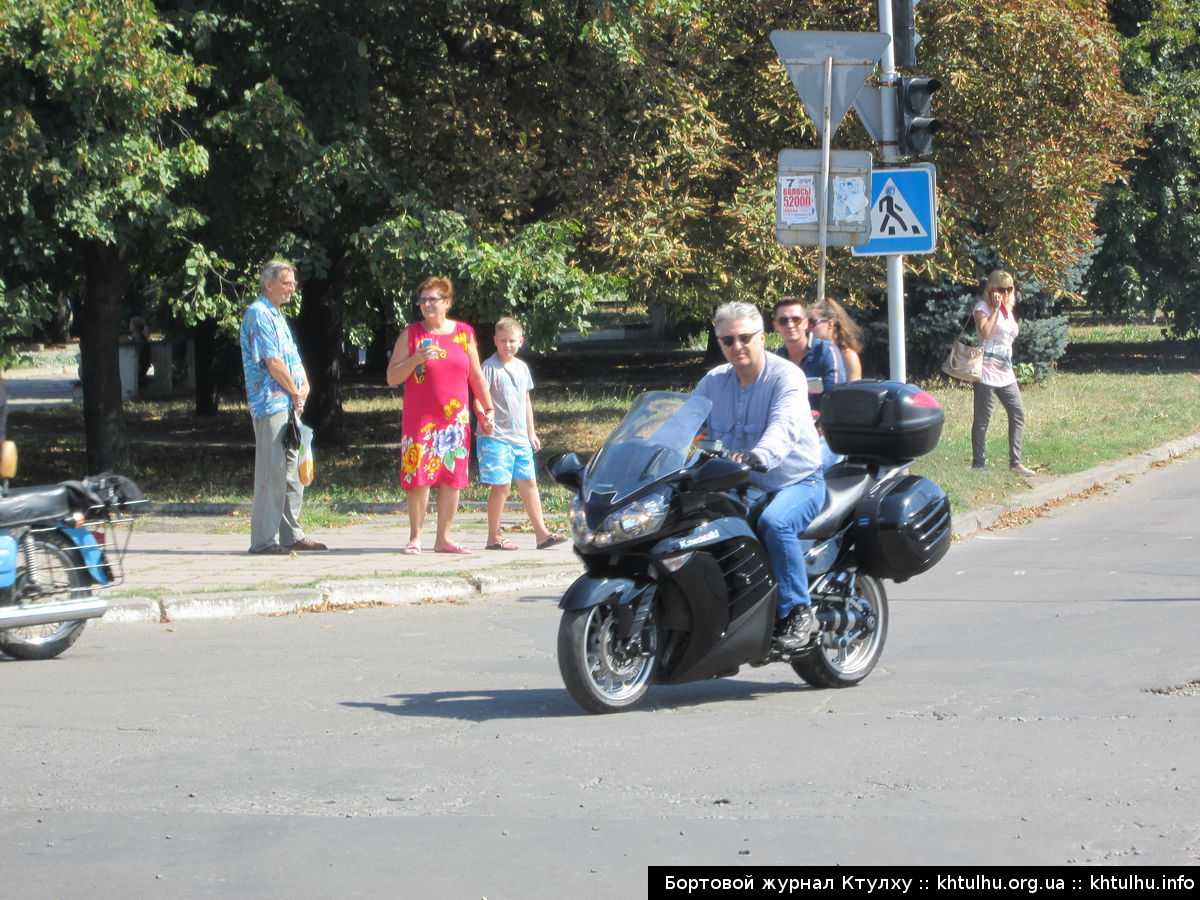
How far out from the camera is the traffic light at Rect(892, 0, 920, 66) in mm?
12773

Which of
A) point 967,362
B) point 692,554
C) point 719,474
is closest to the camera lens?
point 719,474

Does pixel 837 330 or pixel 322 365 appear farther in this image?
pixel 322 365

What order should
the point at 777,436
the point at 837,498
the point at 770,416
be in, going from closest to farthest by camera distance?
the point at 777,436, the point at 770,416, the point at 837,498

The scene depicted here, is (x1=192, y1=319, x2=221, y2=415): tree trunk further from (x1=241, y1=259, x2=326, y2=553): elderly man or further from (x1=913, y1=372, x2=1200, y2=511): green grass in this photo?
(x1=241, y1=259, x2=326, y2=553): elderly man

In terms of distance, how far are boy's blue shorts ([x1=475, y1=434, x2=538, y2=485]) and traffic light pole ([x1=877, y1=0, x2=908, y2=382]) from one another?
126 inches

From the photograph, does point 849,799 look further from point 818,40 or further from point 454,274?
point 454,274

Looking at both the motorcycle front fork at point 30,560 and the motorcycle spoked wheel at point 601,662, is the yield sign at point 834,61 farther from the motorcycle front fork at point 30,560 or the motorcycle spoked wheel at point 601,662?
the motorcycle front fork at point 30,560

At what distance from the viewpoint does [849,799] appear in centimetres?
529

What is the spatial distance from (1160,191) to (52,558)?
29.5 meters

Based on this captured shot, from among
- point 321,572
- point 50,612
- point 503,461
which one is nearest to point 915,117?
point 503,461

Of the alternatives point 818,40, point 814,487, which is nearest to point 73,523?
point 814,487

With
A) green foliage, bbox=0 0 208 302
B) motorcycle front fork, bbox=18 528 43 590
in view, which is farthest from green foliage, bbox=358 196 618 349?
motorcycle front fork, bbox=18 528 43 590

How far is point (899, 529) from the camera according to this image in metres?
7.10

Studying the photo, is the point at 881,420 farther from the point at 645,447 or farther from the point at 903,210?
the point at 903,210
